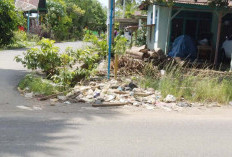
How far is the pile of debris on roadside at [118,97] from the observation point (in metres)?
7.10

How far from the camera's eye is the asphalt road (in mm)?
4162

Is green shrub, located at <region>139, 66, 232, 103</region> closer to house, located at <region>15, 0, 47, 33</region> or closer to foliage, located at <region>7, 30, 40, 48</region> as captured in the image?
foliage, located at <region>7, 30, 40, 48</region>

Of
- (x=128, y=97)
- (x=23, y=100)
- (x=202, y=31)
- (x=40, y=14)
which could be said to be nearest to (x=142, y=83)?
(x=128, y=97)

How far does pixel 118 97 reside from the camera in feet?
24.6

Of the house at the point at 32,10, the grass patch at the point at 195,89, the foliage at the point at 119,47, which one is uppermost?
the house at the point at 32,10

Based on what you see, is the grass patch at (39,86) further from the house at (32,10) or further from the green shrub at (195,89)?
the house at (32,10)

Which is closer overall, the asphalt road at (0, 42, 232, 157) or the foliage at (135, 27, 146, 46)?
the asphalt road at (0, 42, 232, 157)

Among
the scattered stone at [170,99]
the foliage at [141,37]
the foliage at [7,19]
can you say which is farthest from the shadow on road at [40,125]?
the foliage at [141,37]

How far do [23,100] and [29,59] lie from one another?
2.50 meters

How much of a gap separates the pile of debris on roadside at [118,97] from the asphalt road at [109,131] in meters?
0.33

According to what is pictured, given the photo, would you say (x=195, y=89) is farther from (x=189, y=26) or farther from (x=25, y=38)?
(x=25, y=38)

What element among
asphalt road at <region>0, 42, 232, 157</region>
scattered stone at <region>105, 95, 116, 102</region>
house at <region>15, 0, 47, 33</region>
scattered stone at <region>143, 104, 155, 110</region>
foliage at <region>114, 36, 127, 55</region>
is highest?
house at <region>15, 0, 47, 33</region>

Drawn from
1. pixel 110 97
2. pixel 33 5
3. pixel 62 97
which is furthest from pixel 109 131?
pixel 33 5

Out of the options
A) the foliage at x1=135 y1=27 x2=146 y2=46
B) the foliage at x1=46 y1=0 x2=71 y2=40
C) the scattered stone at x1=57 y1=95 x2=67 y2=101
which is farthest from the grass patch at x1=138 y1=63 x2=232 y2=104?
the foliage at x1=46 y1=0 x2=71 y2=40
